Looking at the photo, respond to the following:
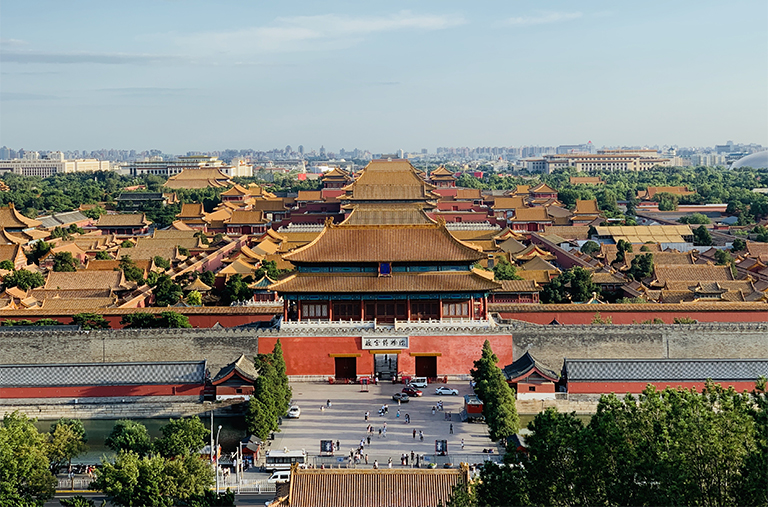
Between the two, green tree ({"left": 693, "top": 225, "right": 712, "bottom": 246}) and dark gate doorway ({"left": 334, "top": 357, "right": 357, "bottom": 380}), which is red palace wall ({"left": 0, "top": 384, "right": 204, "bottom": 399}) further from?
green tree ({"left": 693, "top": 225, "right": 712, "bottom": 246})

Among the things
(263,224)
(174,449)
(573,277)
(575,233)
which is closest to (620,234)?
(575,233)

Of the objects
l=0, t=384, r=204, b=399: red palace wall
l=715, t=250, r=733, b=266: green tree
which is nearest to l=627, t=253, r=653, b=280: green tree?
l=715, t=250, r=733, b=266: green tree

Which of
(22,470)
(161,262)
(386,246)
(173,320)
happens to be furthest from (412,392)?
(161,262)

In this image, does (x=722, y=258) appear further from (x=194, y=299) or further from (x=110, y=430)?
(x=110, y=430)

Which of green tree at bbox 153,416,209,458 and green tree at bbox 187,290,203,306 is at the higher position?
green tree at bbox 187,290,203,306

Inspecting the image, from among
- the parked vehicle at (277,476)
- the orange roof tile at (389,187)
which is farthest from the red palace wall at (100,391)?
the orange roof tile at (389,187)

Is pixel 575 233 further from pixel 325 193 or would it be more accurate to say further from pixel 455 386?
pixel 455 386
